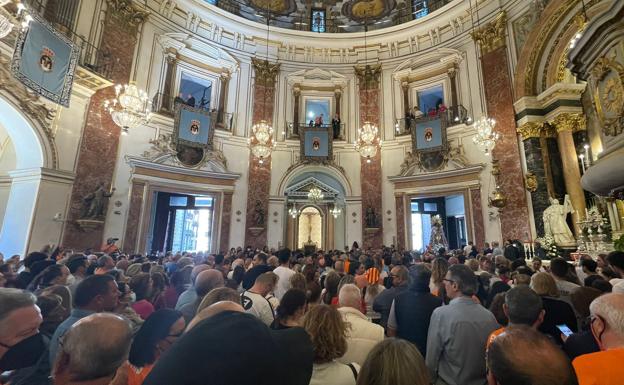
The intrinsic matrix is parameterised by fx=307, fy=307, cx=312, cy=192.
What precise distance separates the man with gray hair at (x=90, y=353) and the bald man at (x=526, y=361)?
4.57 feet

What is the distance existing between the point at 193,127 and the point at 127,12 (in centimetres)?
442

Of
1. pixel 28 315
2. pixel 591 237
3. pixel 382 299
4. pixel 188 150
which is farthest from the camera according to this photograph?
pixel 188 150

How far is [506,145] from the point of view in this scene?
1054 cm

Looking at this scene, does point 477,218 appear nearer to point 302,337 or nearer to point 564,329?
point 564,329

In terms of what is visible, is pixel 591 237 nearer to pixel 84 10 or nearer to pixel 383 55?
pixel 383 55

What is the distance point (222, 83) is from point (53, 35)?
20.8 ft

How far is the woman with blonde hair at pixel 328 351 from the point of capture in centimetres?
154

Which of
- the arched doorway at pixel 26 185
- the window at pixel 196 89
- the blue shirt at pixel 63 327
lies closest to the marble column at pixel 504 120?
the blue shirt at pixel 63 327

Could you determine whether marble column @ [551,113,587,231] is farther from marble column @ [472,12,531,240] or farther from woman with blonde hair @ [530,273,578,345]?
woman with blonde hair @ [530,273,578,345]

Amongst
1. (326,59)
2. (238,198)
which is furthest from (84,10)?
(326,59)

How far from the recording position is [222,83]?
1341 cm

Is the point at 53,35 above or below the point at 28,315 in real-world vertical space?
above

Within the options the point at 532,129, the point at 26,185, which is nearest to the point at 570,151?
the point at 532,129

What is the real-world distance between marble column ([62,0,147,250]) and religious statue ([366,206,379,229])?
30.3 feet
